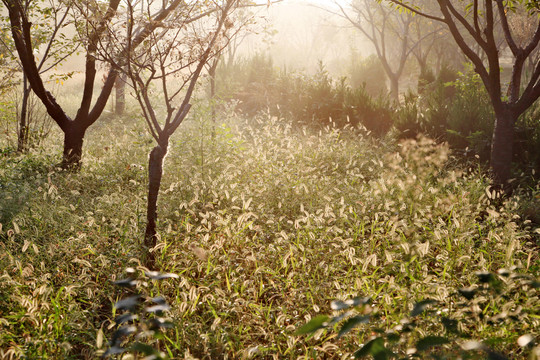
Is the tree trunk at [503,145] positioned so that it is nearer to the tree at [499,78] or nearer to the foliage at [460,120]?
the tree at [499,78]

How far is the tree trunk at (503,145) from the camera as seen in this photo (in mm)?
4816

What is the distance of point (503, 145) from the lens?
192 inches

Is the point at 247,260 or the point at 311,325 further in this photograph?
the point at 247,260

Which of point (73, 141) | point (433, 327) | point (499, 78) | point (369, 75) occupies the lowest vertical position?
point (433, 327)

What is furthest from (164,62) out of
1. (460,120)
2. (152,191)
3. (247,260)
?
(460,120)

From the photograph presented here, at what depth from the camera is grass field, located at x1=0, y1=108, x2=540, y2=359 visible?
7.43ft

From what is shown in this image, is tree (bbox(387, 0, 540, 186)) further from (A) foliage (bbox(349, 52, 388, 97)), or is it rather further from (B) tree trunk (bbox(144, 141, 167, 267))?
(A) foliage (bbox(349, 52, 388, 97))

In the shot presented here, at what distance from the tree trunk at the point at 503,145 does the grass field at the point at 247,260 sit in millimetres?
405

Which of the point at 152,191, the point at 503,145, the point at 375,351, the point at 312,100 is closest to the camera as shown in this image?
the point at 375,351

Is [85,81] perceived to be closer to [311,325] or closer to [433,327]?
[433,327]

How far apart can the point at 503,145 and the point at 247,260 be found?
3.63 meters

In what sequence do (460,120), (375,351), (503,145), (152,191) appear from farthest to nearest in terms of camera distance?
(460,120), (503,145), (152,191), (375,351)

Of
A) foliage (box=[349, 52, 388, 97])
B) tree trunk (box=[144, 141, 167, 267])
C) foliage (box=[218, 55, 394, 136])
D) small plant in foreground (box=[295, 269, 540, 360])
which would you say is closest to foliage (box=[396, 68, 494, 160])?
foliage (box=[218, 55, 394, 136])

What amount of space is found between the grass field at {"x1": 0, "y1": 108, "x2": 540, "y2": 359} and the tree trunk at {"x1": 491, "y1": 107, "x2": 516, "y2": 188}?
40 centimetres
